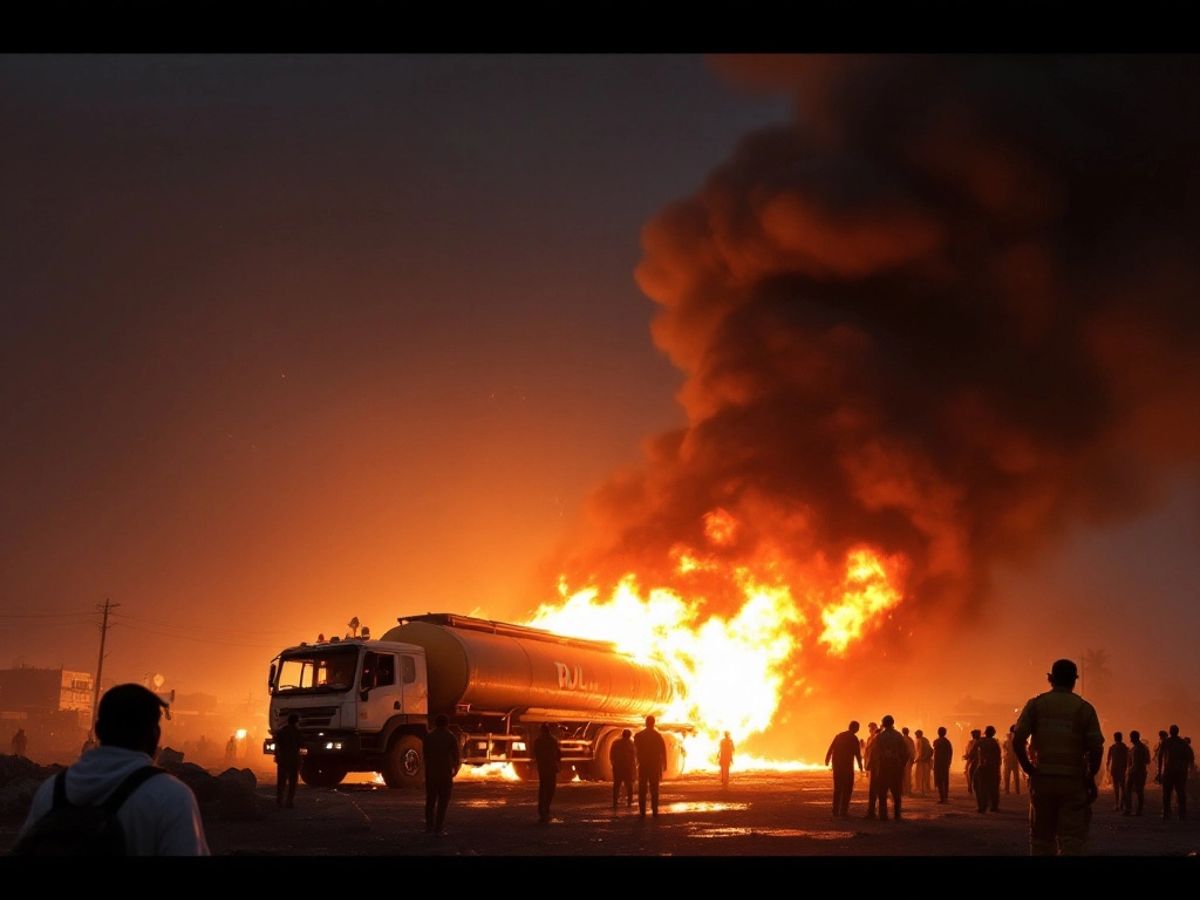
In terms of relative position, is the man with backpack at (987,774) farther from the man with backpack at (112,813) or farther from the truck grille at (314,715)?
the man with backpack at (112,813)

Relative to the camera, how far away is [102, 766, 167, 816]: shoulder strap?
367cm

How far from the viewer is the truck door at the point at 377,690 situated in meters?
22.5

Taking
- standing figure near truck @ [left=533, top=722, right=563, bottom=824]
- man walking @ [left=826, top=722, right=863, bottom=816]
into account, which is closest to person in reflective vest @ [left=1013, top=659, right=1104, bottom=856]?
standing figure near truck @ [left=533, top=722, right=563, bottom=824]

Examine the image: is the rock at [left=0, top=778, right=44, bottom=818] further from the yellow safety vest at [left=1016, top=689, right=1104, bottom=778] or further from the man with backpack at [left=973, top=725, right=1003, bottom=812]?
the man with backpack at [left=973, top=725, right=1003, bottom=812]

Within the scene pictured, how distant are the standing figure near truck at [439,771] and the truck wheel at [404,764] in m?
6.77

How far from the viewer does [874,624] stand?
37156 mm

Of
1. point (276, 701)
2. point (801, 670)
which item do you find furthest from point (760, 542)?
point (276, 701)

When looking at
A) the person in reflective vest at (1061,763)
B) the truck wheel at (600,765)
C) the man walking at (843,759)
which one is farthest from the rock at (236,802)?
the person in reflective vest at (1061,763)

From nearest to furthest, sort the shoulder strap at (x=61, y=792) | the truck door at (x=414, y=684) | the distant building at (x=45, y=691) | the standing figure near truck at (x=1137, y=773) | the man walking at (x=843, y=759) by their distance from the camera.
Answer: the shoulder strap at (x=61, y=792) < the man walking at (x=843, y=759) < the standing figure near truck at (x=1137, y=773) < the truck door at (x=414, y=684) < the distant building at (x=45, y=691)

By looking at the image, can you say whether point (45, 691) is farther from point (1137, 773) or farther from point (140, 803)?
point (140, 803)

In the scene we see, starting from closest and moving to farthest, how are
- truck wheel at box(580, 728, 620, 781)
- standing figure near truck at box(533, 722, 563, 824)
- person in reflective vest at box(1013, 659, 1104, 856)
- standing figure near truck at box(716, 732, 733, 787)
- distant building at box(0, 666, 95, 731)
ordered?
person in reflective vest at box(1013, 659, 1104, 856)
standing figure near truck at box(533, 722, 563, 824)
standing figure near truck at box(716, 732, 733, 787)
truck wheel at box(580, 728, 620, 781)
distant building at box(0, 666, 95, 731)

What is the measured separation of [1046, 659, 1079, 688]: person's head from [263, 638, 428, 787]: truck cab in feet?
52.5

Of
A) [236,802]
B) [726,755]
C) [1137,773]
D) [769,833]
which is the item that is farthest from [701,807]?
[1137,773]

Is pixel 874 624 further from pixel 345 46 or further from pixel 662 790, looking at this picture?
pixel 345 46
